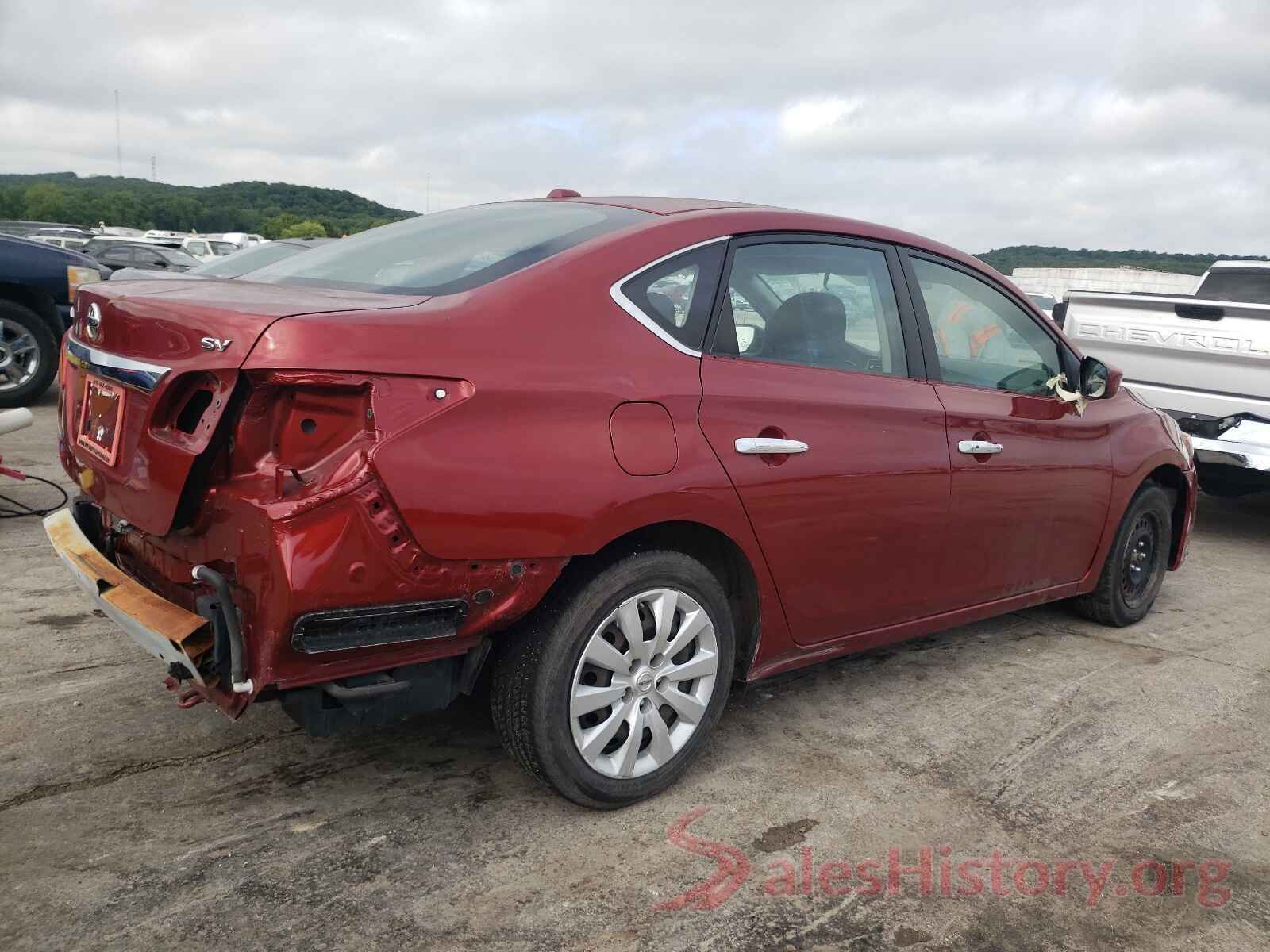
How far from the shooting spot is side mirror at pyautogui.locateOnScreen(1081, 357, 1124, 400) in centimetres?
420

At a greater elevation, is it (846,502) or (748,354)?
(748,354)

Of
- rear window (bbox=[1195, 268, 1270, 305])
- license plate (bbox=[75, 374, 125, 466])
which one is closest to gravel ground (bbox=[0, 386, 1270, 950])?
license plate (bbox=[75, 374, 125, 466])

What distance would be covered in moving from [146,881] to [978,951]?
1.87 m

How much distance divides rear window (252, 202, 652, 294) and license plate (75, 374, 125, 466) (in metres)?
0.57

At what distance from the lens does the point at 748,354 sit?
299cm

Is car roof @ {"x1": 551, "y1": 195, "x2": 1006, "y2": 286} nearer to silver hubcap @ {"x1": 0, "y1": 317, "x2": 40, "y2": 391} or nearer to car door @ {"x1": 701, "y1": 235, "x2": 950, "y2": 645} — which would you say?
car door @ {"x1": 701, "y1": 235, "x2": 950, "y2": 645}

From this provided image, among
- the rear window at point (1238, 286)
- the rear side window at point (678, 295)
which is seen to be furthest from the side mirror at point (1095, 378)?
the rear window at point (1238, 286)

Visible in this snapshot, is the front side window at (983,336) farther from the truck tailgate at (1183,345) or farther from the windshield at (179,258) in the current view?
the windshield at (179,258)

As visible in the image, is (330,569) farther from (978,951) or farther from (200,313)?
(978,951)

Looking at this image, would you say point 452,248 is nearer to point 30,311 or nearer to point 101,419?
point 101,419

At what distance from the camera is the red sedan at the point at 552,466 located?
2.27 meters

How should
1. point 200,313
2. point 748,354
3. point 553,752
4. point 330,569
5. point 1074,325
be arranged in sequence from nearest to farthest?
point 330,569 → point 200,313 → point 553,752 → point 748,354 → point 1074,325

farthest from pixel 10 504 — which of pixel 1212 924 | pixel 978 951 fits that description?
pixel 1212 924

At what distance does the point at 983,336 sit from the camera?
3.84 meters
